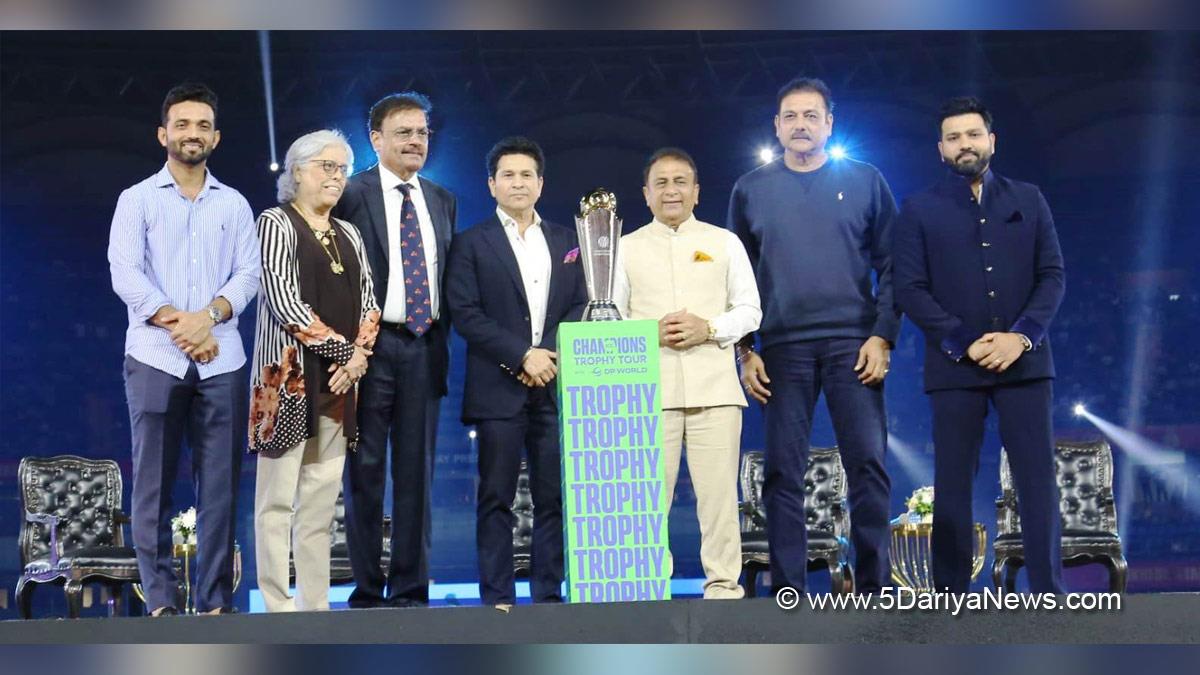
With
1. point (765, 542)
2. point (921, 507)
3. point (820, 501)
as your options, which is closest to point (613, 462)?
point (765, 542)

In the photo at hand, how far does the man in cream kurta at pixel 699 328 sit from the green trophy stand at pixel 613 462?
0.40 m

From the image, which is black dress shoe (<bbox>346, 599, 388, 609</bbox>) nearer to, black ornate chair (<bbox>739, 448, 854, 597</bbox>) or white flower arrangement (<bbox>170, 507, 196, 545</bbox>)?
black ornate chair (<bbox>739, 448, 854, 597</bbox>)

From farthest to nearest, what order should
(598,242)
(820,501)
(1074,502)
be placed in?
1. (820,501)
2. (1074,502)
3. (598,242)

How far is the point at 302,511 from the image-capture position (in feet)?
15.0

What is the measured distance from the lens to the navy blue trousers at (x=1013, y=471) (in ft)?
14.9

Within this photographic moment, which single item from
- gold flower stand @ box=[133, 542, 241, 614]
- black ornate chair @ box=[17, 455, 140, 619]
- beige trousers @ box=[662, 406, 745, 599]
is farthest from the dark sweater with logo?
black ornate chair @ box=[17, 455, 140, 619]

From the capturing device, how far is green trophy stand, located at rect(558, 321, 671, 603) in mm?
4270

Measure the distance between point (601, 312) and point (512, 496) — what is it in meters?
0.74

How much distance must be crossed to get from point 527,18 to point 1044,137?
3167 mm

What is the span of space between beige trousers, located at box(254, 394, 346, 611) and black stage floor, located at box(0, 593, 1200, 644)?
46 centimetres

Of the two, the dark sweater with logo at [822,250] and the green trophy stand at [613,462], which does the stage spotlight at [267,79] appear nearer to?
the dark sweater with logo at [822,250]

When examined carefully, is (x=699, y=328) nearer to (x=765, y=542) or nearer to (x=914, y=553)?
(x=765, y=542)

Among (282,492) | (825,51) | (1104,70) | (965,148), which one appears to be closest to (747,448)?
(825,51)

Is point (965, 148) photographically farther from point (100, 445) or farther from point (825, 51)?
point (100, 445)
